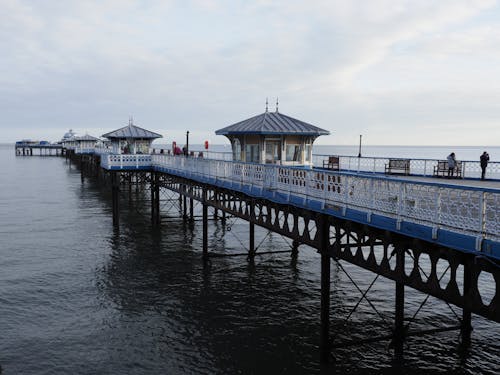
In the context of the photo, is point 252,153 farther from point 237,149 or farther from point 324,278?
point 324,278

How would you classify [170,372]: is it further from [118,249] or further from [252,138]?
[118,249]

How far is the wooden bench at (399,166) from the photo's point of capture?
2375 cm

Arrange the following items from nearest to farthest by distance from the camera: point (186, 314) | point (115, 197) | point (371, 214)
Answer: point (371, 214) → point (186, 314) → point (115, 197)

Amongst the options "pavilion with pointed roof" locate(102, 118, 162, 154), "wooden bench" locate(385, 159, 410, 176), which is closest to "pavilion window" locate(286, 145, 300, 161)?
"wooden bench" locate(385, 159, 410, 176)

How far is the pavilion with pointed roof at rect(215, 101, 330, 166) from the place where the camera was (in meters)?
22.2

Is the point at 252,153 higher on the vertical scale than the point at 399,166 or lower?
higher

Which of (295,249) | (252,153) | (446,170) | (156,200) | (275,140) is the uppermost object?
(275,140)

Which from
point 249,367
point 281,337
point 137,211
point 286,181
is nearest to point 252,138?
point 286,181

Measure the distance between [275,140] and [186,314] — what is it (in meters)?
9.20

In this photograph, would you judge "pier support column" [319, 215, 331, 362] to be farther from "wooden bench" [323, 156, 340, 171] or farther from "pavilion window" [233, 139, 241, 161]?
"wooden bench" [323, 156, 340, 171]

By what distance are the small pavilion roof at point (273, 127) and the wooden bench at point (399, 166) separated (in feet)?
13.1

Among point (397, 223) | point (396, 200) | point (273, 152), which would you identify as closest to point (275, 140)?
point (273, 152)

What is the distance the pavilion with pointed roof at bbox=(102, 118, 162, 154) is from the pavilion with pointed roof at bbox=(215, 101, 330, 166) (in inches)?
763

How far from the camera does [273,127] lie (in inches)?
879
